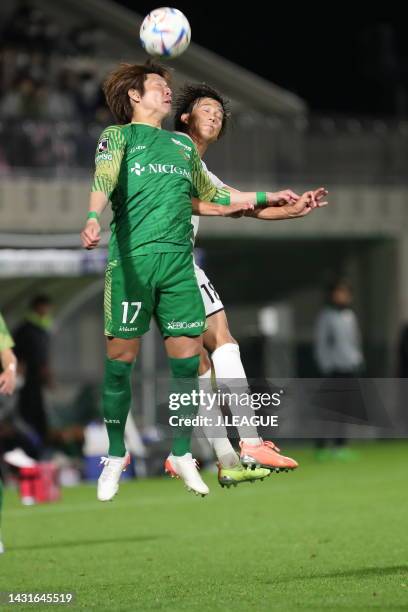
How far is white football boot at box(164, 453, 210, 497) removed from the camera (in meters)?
9.24

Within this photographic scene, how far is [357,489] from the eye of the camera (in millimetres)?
17391

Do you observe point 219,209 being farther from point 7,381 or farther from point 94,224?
point 7,381

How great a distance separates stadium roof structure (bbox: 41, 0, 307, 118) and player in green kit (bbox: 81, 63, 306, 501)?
65.1ft

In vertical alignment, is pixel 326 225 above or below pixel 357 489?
above

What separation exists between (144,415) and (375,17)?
54.0ft

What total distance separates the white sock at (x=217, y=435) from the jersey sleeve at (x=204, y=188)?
3.58 ft

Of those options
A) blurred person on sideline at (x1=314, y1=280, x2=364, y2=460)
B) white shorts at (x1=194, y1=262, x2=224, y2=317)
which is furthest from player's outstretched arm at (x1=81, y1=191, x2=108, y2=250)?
blurred person on sideline at (x1=314, y1=280, x2=364, y2=460)

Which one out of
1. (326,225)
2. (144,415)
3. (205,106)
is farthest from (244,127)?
(205,106)

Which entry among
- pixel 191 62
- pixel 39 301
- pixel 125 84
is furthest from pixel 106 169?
pixel 191 62

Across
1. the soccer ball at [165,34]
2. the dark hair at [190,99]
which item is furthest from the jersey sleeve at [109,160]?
the dark hair at [190,99]

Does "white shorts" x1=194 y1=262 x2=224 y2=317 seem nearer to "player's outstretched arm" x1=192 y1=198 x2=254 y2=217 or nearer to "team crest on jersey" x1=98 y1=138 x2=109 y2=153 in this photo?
"player's outstretched arm" x1=192 y1=198 x2=254 y2=217

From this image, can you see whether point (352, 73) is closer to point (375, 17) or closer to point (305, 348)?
point (375, 17)

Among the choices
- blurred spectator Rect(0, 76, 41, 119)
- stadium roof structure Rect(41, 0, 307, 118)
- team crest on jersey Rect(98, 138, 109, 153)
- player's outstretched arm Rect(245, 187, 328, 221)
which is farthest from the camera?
stadium roof structure Rect(41, 0, 307, 118)

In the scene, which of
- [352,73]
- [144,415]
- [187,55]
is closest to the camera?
[144,415]
